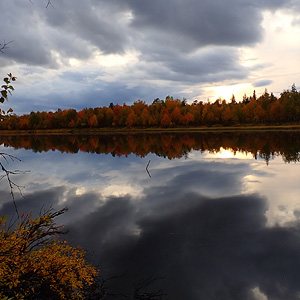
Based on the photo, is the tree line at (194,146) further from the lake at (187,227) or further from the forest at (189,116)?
the forest at (189,116)

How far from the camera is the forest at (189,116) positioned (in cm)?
14075

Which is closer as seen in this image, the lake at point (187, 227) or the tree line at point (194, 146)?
the lake at point (187, 227)

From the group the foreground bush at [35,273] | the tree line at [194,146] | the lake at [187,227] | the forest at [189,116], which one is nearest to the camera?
the foreground bush at [35,273]

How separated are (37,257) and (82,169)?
3043 cm

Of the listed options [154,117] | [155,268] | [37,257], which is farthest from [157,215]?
[154,117]

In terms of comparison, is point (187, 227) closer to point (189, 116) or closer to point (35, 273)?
point (35, 273)

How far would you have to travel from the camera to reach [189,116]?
15838 cm

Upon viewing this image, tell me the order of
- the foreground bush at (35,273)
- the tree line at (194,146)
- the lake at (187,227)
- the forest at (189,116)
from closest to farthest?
1. the foreground bush at (35,273)
2. the lake at (187,227)
3. the tree line at (194,146)
4. the forest at (189,116)

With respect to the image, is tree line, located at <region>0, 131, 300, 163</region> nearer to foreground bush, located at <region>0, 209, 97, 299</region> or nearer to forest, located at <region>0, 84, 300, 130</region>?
foreground bush, located at <region>0, 209, 97, 299</region>

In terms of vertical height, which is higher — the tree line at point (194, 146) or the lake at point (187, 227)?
the tree line at point (194, 146)

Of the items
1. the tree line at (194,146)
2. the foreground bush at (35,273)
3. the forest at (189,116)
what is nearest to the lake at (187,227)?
the foreground bush at (35,273)

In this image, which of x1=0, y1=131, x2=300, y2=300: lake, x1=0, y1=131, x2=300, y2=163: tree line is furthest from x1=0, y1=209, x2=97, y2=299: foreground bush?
x1=0, y1=131, x2=300, y2=163: tree line

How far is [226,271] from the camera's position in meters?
10.9

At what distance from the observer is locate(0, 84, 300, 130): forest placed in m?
141
